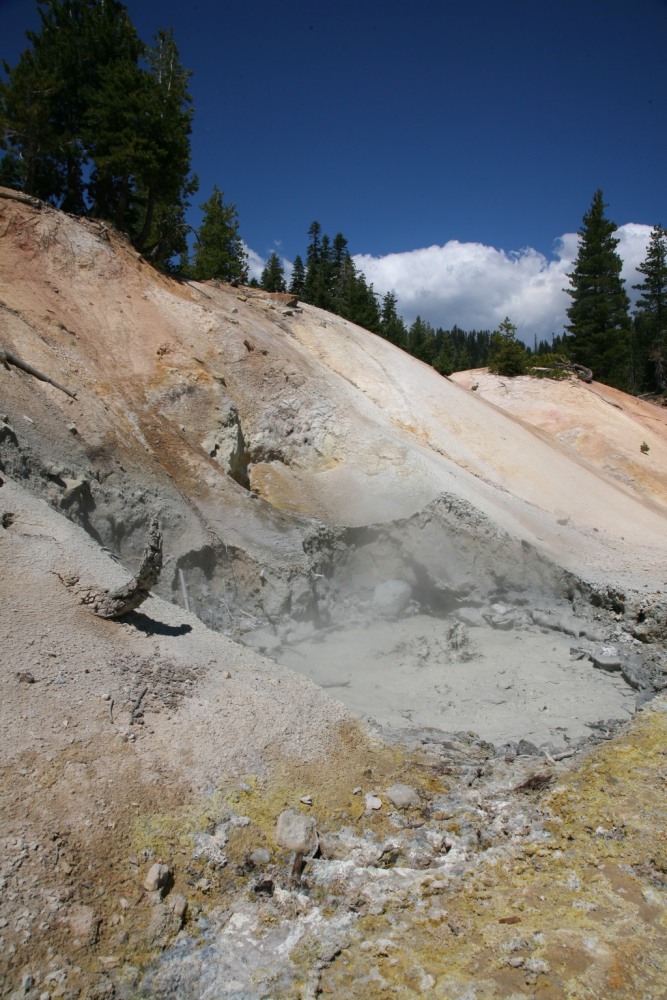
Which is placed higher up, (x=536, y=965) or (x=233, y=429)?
(x=233, y=429)

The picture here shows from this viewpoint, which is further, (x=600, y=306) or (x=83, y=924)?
(x=600, y=306)

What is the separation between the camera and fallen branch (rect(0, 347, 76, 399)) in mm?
10867

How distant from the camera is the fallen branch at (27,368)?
35.7 feet

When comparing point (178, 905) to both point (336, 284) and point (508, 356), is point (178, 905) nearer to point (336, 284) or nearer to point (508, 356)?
point (508, 356)

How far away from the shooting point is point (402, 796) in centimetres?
649

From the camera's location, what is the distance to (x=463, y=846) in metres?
5.90

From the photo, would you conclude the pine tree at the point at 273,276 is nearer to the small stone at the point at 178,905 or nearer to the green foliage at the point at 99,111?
the green foliage at the point at 99,111

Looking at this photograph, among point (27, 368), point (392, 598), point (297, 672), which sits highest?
point (27, 368)

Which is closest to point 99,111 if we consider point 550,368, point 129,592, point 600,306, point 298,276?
point 129,592

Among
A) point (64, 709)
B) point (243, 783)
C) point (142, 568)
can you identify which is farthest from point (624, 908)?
point (142, 568)

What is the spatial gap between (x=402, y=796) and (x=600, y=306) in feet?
120

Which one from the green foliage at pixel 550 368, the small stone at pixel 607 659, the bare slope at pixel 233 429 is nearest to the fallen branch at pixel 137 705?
the bare slope at pixel 233 429

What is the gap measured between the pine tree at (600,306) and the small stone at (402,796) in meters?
34.8

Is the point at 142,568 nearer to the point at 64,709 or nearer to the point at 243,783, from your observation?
the point at 64,709
